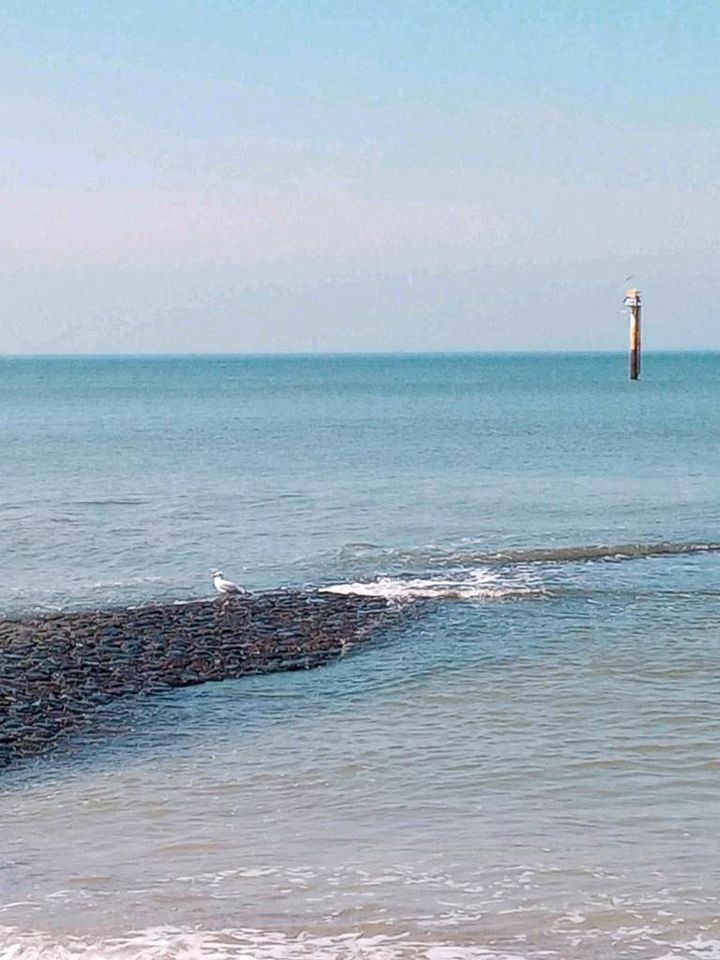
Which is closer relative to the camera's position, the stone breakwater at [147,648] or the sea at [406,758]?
the sea at [406,758]

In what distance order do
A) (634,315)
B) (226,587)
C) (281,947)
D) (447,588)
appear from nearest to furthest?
(281,947), (226,587), (447,588), (634,315)

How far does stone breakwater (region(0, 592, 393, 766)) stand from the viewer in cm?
1700

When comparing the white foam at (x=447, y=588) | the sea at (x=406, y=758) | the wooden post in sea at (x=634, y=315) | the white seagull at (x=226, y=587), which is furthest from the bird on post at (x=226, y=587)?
the wooden post in sea at (x=634, y=315)

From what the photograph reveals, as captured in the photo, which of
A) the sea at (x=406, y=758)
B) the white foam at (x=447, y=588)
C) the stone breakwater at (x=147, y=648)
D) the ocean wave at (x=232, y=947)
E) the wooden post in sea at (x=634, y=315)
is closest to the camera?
the ocean wave at (x=232, y=947)

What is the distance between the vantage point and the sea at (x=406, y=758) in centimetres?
1080

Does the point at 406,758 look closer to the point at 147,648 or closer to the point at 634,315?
the point at 147,648

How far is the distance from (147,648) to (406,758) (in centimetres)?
647

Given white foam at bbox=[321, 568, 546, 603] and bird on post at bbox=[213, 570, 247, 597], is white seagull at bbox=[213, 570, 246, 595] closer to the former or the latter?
bird on post at bbox=[213, 570, 247, 597]

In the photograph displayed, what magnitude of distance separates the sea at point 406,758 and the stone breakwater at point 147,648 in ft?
1.78

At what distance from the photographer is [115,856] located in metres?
12.2

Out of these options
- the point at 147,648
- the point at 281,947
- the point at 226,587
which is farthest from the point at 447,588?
the point at 281,947

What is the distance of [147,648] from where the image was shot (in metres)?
20.3

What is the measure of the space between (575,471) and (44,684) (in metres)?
32.9

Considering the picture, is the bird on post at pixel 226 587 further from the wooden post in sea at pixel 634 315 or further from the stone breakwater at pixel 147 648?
the wooden post in sea at pixel 634 315
